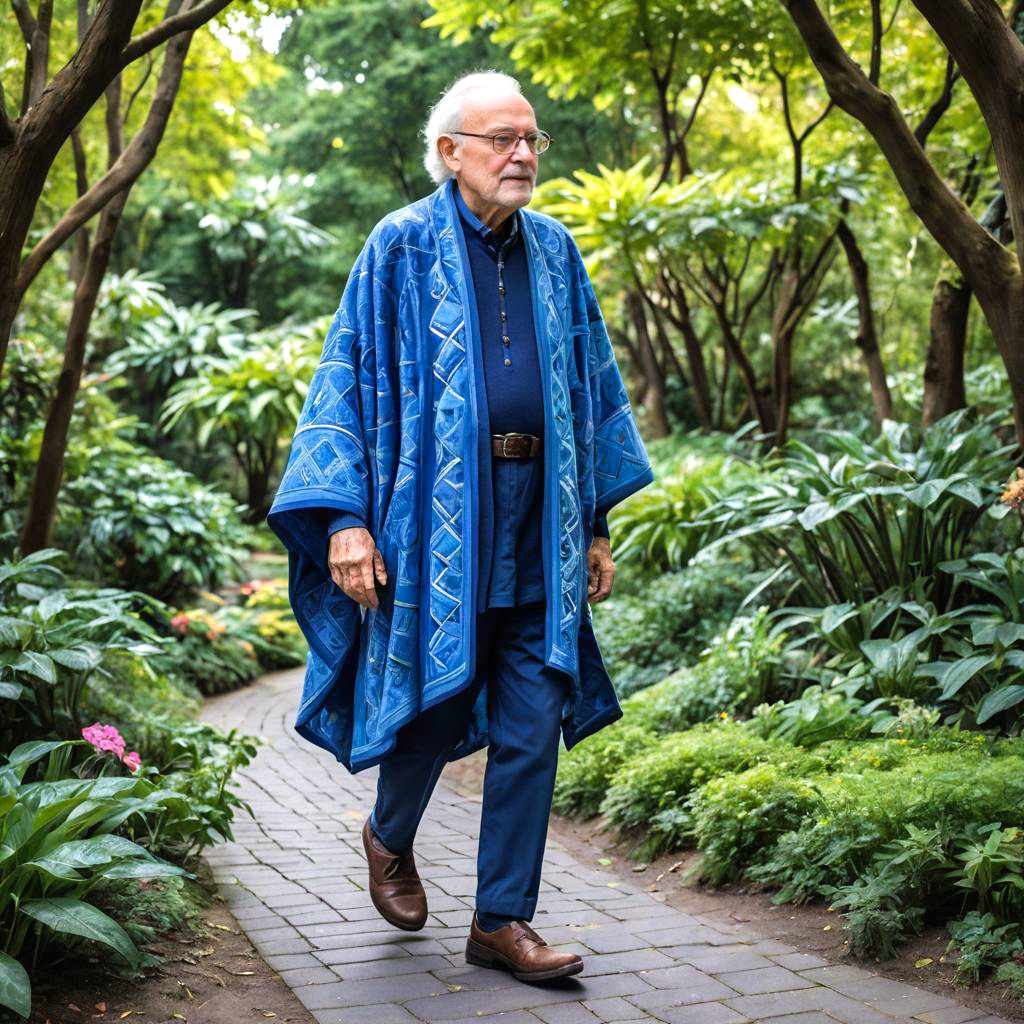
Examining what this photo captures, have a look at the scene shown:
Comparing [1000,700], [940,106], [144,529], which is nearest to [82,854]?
[1000,700]

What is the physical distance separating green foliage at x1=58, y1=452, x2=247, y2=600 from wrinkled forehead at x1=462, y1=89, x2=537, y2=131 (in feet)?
19.4

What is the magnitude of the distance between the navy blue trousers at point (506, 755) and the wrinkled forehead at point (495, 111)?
119 cm

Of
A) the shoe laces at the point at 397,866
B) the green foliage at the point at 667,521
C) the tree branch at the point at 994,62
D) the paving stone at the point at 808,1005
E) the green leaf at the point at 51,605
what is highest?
the tree branch at the point at 994,62

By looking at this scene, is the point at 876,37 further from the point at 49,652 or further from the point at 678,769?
the point at 49,652

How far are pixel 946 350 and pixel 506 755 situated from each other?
12.8ft

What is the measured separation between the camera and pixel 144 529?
8.61 meters

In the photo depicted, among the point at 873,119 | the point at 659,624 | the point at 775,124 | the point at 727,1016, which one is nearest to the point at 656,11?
the point at 659,624

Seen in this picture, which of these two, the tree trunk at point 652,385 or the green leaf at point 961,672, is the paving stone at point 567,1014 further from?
the tree trunk at point 652,385

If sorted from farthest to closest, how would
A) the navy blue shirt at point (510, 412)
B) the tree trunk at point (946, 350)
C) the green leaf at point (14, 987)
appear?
1. the tree trunk at point (946, 350)
2. the navy blue shirt at point (510, 412)
3. the green leaf at point (14, 987)

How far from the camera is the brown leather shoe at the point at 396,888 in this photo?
3.18m

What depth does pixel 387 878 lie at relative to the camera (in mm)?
3215

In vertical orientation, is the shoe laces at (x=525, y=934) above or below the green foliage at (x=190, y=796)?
below

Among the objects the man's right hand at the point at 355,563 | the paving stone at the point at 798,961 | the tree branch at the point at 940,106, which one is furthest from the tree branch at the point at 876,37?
the paving stone at the point at 798,961

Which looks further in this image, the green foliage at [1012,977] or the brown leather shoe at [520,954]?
the brown leather shoe at [520,954]
